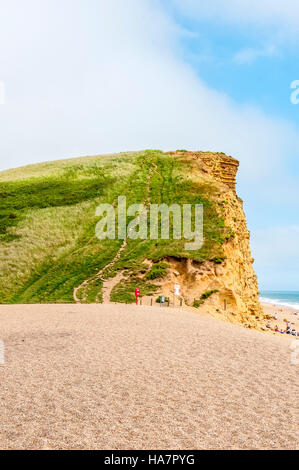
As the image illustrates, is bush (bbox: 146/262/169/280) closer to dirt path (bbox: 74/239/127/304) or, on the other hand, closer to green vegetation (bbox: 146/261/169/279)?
green vegetation (bbox: 146/261/169/279)

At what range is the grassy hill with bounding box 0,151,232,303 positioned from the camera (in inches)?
1236

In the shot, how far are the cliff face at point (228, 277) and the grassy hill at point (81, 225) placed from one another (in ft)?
3.05

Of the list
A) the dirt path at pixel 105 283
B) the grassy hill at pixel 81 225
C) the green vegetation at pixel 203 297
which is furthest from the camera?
the grassy hill at pixel 81 225

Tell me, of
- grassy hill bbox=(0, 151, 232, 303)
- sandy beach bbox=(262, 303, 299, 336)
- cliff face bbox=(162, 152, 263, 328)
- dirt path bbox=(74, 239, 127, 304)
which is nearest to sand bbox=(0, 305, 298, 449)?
cliff face bbox=(162, 152, 263, 328)

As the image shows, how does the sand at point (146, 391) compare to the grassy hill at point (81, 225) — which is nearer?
the sand at point (146, 391)

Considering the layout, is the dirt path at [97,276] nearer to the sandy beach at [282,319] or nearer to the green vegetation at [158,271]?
the green vegetation at [158,271]

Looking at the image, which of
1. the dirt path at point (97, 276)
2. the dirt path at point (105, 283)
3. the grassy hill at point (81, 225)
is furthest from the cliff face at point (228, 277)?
the dirt path at point (97, 276)

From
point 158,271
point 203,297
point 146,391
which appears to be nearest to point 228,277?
point 203,297

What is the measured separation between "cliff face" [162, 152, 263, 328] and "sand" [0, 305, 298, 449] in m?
12.9

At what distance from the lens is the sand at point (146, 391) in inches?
260

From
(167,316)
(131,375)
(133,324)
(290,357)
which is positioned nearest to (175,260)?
(167,316)

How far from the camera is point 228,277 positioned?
29750mm

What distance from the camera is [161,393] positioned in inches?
336
